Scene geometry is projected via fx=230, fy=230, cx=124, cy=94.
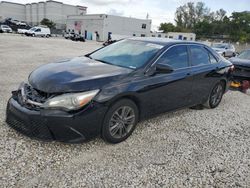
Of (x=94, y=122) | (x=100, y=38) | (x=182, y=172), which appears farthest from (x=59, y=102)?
(x=100, y=38)

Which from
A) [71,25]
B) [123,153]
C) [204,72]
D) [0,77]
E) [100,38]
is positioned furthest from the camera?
[71,25]

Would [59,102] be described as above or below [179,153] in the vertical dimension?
above

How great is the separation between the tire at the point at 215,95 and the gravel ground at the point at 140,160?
44.4 inches

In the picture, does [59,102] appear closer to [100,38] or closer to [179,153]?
[179,153]

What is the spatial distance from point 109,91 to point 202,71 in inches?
96.8

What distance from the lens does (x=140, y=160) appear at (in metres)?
3.11

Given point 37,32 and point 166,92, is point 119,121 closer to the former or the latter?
point 166,92

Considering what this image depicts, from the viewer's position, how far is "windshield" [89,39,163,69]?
3.77 metres

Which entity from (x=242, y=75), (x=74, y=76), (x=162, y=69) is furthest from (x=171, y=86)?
(x=242, y=75)

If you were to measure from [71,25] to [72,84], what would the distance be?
7198 centimetres

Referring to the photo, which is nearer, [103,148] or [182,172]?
[182,172]

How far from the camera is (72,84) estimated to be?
2945 mm

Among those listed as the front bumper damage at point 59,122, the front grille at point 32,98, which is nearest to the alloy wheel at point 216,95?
the front bumper damage at point 59,122

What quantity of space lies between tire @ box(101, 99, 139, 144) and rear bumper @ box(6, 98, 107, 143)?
0.49 ft
